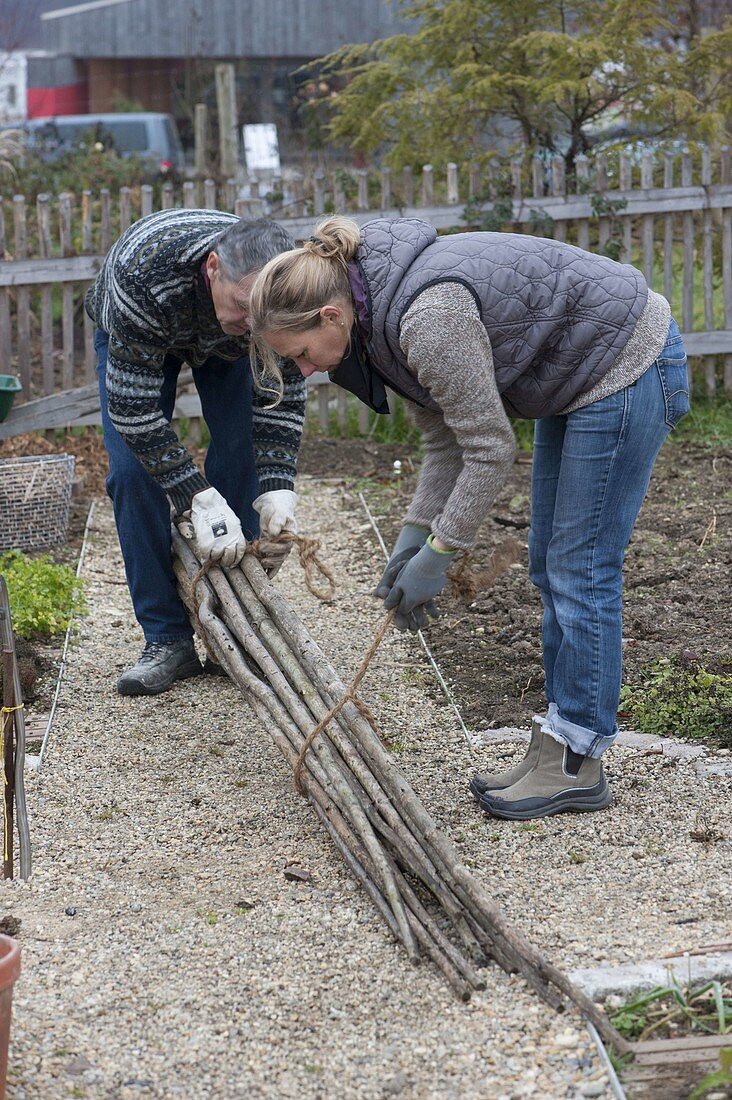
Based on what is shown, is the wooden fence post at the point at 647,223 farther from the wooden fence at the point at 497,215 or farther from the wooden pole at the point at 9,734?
the wooden pole at the point at 9,734

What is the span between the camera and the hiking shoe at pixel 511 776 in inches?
120

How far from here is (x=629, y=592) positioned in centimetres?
457

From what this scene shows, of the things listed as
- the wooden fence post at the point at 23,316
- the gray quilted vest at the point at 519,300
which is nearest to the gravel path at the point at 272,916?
the gray quilted vest at the point at 519,300

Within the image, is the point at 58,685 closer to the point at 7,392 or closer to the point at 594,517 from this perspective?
the point at 594,517

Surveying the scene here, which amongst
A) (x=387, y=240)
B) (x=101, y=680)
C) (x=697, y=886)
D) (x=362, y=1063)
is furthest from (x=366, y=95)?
(x=362, y=1063)

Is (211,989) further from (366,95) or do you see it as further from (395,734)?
(366,95)

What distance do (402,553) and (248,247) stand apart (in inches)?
33.6

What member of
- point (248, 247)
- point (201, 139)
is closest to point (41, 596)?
point (248, 247)

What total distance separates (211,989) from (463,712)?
153 cm

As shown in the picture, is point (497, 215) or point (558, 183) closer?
point (497, 215)

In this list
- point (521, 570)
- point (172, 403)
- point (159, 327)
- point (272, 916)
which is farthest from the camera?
point (521, 570)

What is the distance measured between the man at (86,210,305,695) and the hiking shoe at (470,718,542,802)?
989mm

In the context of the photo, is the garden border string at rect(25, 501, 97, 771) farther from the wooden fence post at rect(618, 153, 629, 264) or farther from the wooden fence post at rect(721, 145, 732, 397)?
the wooden fence post at rect(721, 145, 732, 397)

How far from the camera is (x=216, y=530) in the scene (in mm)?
3471
